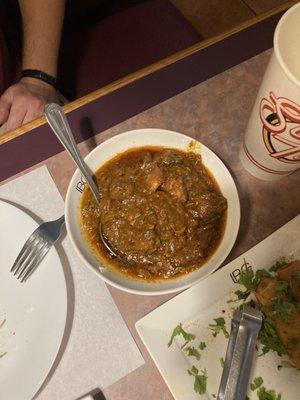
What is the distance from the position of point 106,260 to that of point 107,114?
507 millimetres

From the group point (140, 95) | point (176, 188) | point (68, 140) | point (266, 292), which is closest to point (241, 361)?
point (266, 292)

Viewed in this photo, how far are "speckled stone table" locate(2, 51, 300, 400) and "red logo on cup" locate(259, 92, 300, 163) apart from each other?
199 mm

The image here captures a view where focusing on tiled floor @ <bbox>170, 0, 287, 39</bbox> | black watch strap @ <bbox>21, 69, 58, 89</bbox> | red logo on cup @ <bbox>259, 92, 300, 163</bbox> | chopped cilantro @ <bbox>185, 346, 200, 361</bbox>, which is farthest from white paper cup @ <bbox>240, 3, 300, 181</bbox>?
tiled floor @ <bbox>170, 0, 287, 39</bbox>

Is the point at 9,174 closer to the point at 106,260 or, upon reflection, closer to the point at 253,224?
the point at 106,260

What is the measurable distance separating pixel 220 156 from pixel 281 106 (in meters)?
0.41

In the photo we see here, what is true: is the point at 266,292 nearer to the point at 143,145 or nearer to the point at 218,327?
the point at 218,327

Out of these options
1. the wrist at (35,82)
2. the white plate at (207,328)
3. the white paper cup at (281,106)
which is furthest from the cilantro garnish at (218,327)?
the wrist at (35,82)

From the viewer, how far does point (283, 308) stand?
1.02 m

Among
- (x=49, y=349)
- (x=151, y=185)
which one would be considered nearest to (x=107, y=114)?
(x=151, y=185)

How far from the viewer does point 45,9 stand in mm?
1597

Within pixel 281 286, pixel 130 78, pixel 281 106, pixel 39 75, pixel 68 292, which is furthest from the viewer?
pixel 39 75

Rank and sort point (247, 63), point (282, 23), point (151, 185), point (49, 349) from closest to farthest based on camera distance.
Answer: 1. point (282, 23)
2. point (49, 349)
3. point (151, 185)
4. point (247, 63)

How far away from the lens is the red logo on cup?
936 millimetres

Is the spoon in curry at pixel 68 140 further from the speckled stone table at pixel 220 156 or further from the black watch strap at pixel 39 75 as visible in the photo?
the black watch strap at pixel 39 75
